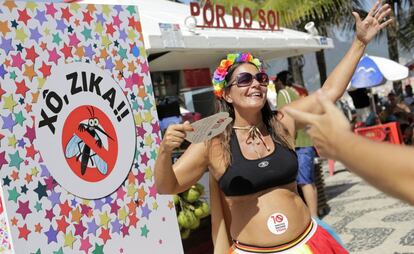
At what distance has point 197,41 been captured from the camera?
6.28 m

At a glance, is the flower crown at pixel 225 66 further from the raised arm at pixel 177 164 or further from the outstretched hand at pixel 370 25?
the outstretched hand at pixel 370 25

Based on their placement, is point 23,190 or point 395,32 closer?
point 23,190

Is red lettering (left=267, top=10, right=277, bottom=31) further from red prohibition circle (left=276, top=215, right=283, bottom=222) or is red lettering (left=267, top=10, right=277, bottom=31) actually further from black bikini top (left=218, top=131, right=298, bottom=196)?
red prohibition circle (left=276, top=215, right=283, bottom=222)

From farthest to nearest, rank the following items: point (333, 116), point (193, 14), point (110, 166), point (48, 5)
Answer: point (193, 14), point (110, 166), point (48, 5), point (333, 116)

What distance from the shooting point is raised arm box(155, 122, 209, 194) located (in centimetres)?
215

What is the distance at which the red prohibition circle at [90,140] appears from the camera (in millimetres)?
2912

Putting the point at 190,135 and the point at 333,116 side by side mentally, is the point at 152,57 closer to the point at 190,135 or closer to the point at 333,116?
the point at 190,135

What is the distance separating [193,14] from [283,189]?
193 inches

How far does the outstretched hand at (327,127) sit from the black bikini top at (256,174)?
1080mm

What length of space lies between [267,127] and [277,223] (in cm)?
51

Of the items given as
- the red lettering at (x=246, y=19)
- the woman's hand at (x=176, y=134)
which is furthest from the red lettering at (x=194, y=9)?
the woman's hand at (x=176, y=134)

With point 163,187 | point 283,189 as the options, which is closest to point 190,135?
point 163,187

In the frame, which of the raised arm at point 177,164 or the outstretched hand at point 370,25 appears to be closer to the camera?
the raised arm at point 177,164

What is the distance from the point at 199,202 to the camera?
482 cm
